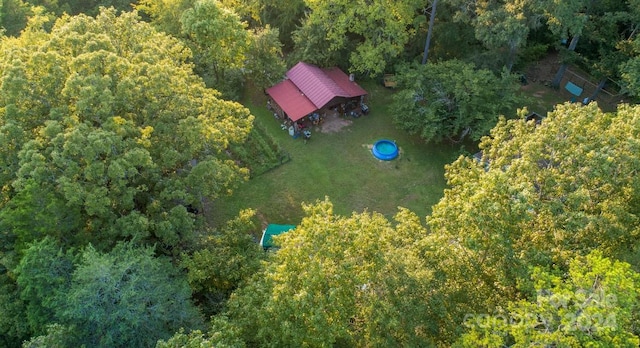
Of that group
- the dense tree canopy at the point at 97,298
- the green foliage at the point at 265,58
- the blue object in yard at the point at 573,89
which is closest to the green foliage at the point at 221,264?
the dense tree canopy at the point at 97,298

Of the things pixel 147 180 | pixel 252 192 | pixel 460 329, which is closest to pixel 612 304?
pixel 460 329

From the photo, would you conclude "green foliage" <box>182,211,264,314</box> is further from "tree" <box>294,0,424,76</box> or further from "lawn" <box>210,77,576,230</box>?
"tree" <box>294,0,424,76</box>

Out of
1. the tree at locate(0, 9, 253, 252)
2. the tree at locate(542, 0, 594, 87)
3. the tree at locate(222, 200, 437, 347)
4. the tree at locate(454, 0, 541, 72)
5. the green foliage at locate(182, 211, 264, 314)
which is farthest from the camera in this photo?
the tree at locate(454, 0, 541, 72)

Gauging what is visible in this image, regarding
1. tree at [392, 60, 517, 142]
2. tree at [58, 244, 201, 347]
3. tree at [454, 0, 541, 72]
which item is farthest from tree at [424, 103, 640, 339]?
tree at [454, 0, 541, 72]

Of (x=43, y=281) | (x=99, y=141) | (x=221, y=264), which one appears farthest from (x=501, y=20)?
(x=43, y=281)

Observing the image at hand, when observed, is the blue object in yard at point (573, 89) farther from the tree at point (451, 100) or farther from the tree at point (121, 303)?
the tree at point (121, 303)

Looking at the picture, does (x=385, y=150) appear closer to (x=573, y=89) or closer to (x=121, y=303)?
(x=573, y=89)
